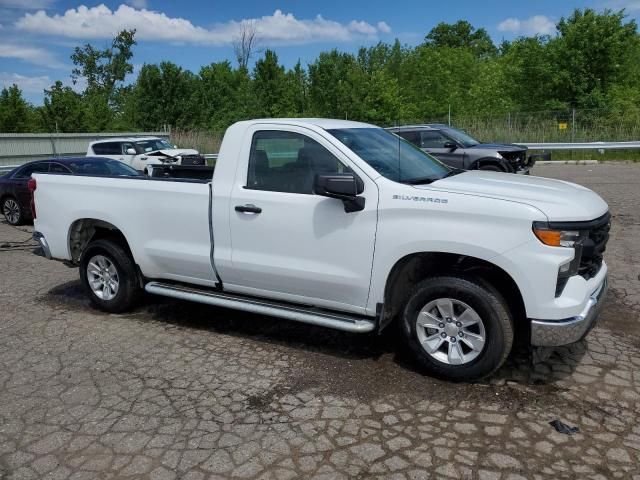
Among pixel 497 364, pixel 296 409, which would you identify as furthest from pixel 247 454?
pixel 497 364

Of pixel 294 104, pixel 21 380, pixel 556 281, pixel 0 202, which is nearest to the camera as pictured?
pixel 556 281

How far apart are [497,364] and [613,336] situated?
1.66m

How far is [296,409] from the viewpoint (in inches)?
157

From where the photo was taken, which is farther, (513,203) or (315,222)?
(315,222)

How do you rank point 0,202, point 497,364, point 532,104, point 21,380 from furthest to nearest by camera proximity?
point 532,104 → point 0,202 → point 21,380 → point 497,364

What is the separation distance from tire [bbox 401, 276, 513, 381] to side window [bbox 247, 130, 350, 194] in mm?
1195

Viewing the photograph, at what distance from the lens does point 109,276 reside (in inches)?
242

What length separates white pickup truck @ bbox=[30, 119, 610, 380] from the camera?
12.9 feet

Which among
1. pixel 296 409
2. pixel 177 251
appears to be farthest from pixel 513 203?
pixel 177 251

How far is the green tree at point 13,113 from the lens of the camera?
125ft

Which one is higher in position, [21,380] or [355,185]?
[355,185]

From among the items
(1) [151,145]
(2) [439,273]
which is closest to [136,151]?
(1) [151,145]

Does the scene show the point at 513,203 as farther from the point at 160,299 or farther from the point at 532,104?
the point at 532,104

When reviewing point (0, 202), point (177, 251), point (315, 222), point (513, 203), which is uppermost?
point (513, 203)
